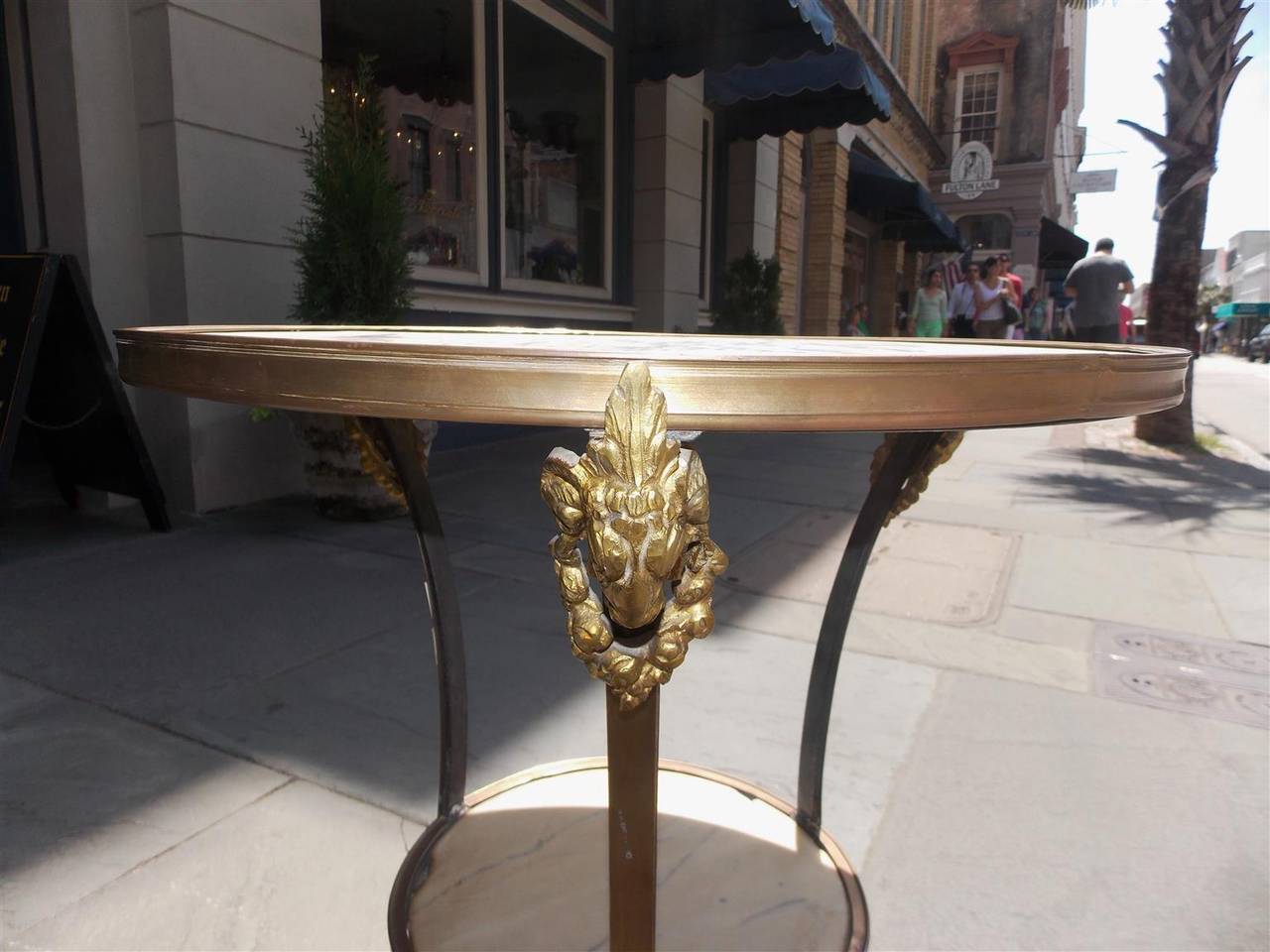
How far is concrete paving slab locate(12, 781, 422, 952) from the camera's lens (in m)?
1.41

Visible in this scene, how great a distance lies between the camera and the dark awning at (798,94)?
24.1 feet

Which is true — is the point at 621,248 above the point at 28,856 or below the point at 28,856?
above

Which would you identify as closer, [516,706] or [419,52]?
[516,706]

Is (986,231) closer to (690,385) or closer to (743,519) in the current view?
(743,519)

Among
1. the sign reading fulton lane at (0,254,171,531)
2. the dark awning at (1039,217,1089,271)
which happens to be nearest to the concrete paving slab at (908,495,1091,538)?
the sign reading fulton lane at (0,254,171,531)

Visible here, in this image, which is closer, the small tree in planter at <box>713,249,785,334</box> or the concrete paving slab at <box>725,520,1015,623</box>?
the concrete paving slab at <box>725,520,1015,623</box>

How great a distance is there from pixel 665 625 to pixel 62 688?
88.0 inches

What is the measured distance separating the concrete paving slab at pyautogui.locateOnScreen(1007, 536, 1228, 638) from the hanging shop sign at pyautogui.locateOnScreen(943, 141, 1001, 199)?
18919mm

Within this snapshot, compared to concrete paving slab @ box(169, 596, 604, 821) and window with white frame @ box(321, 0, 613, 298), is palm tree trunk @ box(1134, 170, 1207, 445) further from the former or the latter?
concrete paving slab @ box(169, 596, 604, 821)

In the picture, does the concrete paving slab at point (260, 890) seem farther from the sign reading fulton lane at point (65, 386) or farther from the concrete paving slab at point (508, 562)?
the sign reading fulton lane at point (65, 386)

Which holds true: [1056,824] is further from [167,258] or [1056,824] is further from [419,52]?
[419,52]

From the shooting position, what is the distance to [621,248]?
7836 millimetres

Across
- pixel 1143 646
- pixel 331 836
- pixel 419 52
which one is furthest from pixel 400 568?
pixel 419 52

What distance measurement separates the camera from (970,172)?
821 inches
